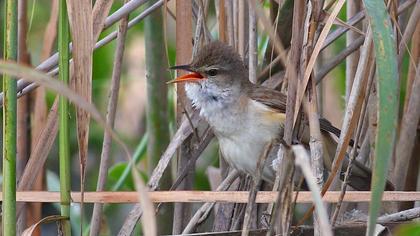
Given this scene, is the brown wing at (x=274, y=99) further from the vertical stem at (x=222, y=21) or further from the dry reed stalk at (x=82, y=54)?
the dry reed stalk at (x=82, y=54)

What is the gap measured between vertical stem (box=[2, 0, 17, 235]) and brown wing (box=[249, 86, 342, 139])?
116 cm

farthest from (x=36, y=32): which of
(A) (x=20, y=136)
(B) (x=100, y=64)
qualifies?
(A) (x=20, y=136)

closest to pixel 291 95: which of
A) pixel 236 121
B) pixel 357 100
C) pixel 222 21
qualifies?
pixel 357 100

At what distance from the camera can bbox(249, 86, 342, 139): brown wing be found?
2670 millimetres

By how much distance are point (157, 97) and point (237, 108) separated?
301mm

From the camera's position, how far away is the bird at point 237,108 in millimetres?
2656

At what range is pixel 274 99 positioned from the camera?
267 centimetres

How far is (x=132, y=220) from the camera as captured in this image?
2418mm

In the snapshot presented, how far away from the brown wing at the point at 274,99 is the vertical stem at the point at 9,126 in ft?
3.82

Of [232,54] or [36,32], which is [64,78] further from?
[36,32]

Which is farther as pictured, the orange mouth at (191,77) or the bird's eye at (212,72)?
the bird's eye at (212,72)

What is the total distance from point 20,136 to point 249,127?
A: 836mm

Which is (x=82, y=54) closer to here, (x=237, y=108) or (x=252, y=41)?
(x=252, y=41)

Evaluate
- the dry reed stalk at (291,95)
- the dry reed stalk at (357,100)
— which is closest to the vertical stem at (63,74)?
the dry reed stalk at (291,95)
